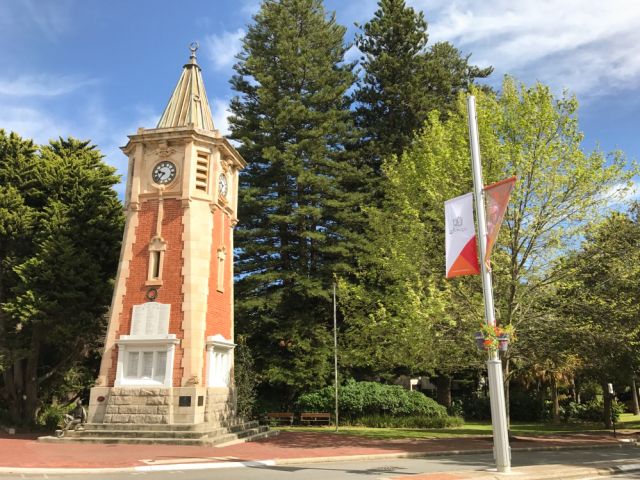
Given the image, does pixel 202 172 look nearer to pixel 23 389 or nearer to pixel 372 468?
pixel 372 468

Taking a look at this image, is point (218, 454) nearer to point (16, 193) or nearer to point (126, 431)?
point (126, 431)

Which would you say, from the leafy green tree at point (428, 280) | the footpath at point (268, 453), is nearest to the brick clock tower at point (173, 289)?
the footpath at point (268, 453)

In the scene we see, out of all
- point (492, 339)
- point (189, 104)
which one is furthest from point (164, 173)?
point (492, 339)

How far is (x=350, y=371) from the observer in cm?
3425

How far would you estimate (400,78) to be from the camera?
39.7m

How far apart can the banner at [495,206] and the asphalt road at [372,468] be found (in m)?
6.30

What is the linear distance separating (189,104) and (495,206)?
60.1 feet

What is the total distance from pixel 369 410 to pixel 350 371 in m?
3.67

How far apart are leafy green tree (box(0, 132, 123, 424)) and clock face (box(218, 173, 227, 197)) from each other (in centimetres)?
709

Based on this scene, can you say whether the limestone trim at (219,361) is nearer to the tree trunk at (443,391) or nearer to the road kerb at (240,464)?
the road kerb at (240,464)

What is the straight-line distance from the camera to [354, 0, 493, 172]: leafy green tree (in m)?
38.1

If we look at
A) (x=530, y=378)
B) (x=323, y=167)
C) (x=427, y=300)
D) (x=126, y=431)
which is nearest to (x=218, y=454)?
(x=126, y=431)

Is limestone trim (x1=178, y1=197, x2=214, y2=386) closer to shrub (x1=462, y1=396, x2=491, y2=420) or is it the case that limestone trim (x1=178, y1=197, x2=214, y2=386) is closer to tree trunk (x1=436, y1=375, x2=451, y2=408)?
tree trunk (x1=436, y1=375, x2=451, y2=408)

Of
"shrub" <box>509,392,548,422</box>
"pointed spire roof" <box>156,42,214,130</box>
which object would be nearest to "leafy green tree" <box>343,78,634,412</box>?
"pointed spire roof" <box>156,42,214,130</box>
